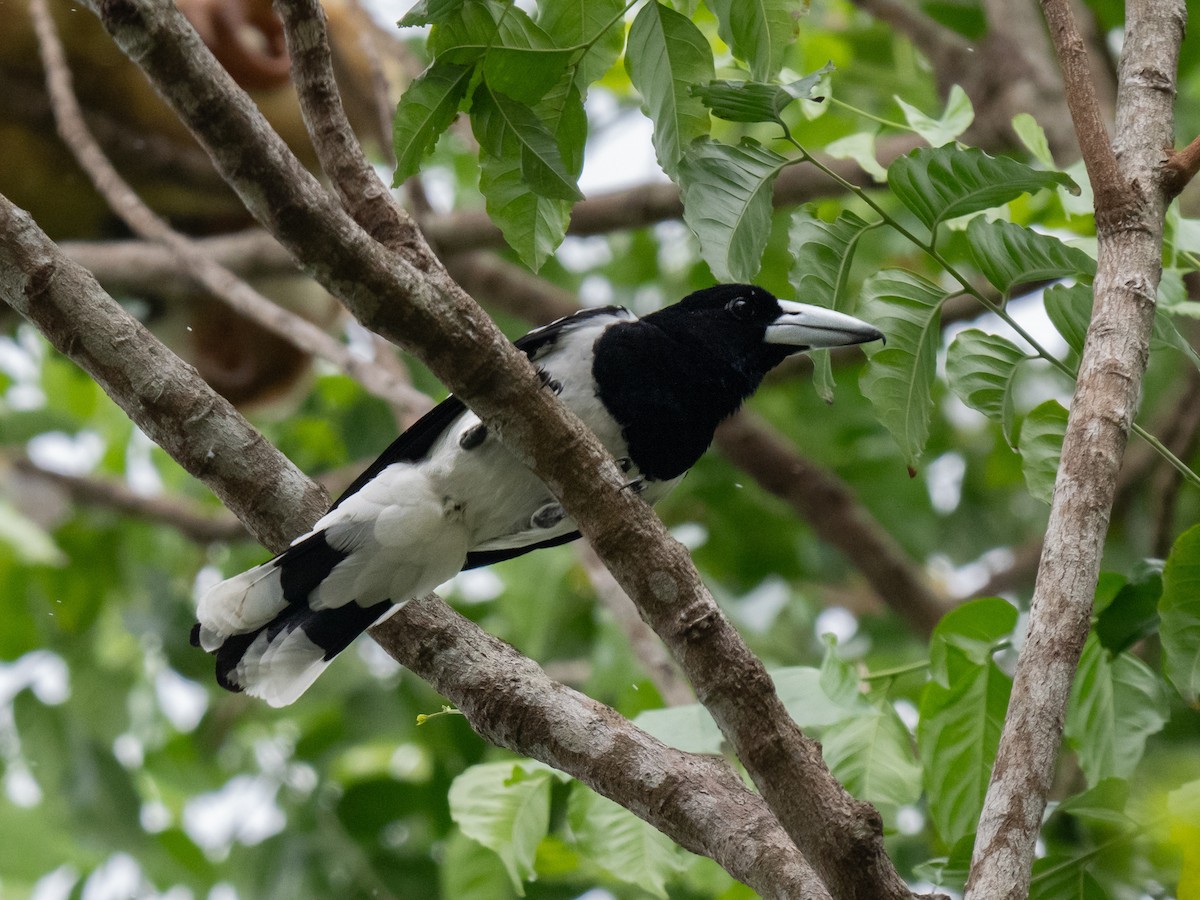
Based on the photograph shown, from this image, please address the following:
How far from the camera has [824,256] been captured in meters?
2.06

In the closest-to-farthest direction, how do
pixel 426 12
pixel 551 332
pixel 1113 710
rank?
pixel 426 12 < pixel 1113 710 < pixel 551 332

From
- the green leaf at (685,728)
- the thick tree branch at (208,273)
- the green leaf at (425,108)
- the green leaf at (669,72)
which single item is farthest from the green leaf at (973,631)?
the thick tree branch at (208,273)

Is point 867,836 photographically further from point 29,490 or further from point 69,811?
point 29,490

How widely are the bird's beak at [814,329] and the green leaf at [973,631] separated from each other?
0.57 m

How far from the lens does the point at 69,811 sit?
3.95 metres

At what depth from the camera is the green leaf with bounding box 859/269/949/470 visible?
81.3 inches

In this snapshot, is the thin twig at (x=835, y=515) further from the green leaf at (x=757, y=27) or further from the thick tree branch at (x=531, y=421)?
the thick tree branch at (x=531, y=421)

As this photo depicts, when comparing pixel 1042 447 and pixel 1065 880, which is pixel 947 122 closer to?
pixel 1042 447

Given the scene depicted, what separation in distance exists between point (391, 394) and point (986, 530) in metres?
2.80

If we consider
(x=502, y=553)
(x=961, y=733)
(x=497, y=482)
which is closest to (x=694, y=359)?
(x=497, y=482)

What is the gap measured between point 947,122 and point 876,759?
3.63ft

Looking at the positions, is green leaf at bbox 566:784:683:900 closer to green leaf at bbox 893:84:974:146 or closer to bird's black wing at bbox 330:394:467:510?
bird's black wing at bbox 330:394:467:510

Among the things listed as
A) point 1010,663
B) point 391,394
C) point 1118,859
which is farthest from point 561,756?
point 1010,663

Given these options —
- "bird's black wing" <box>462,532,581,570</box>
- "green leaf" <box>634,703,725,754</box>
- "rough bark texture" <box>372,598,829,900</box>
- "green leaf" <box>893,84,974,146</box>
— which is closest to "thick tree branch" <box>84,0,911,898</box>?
"rough bark texture" <box>372,598,829,900</box>
